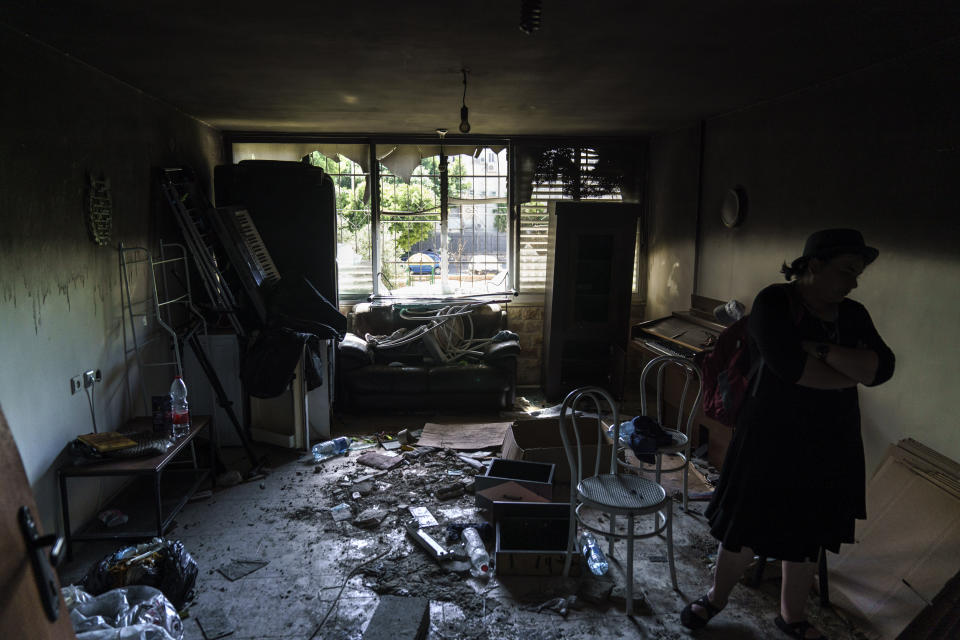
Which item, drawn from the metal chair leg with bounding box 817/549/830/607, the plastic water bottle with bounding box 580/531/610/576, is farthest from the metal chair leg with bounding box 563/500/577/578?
the metal chair leg with bounding box 817/549/830/607

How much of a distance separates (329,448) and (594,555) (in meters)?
2.21

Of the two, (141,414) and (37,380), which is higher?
(37,380)

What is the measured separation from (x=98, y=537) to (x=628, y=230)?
4596 millimetres

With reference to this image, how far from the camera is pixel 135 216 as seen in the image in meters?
4.04

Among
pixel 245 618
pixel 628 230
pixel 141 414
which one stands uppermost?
pixel 628 230

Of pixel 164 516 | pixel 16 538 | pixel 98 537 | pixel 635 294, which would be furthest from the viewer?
pixel 635 294

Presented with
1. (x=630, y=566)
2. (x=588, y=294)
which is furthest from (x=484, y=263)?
(x=630, y=566)

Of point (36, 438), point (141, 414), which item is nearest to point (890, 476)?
point (36, 438)

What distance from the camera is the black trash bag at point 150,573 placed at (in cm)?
264

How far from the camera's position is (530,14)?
6.89ft

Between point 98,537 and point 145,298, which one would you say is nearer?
point 98,537

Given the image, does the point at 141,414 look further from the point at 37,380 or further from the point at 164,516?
the point at 37,380

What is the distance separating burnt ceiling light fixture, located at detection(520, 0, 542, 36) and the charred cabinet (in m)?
3.51

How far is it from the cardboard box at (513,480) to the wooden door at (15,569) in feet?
7.32
